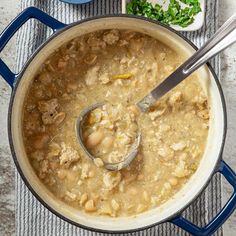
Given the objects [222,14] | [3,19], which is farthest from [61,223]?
[222,14]

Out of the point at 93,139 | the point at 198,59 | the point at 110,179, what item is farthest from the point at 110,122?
the point at 198,59

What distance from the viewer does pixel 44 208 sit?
6.55ft

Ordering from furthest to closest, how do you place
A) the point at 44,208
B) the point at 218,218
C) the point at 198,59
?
the point at 44,208 < the point at 218,218 < the point at 198,59

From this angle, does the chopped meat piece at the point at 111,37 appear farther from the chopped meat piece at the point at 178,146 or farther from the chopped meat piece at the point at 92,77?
the chopped meat piece at the point at 178,146

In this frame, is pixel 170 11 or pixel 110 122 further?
pixel 170 11

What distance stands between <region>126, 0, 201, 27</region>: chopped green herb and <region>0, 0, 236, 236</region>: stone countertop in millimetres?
133

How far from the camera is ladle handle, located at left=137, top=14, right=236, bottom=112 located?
63.4 inches

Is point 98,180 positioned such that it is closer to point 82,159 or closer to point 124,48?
point 82,159

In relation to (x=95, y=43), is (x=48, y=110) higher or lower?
lower

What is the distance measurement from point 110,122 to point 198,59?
1.09ft

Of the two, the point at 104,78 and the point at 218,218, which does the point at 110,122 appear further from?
the point at 218,218

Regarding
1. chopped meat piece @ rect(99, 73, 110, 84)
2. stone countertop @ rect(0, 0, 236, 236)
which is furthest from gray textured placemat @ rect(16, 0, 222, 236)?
chopped meat piece @ rect(99, 73, 110, 84)

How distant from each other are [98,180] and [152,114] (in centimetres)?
26

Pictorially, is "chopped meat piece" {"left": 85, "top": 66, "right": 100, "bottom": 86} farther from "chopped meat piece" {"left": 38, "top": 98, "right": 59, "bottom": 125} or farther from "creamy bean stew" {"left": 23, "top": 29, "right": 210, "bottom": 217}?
"chopped meat piece" {"left": 38, "top": 98, "right": 59, "bottom": 125}
